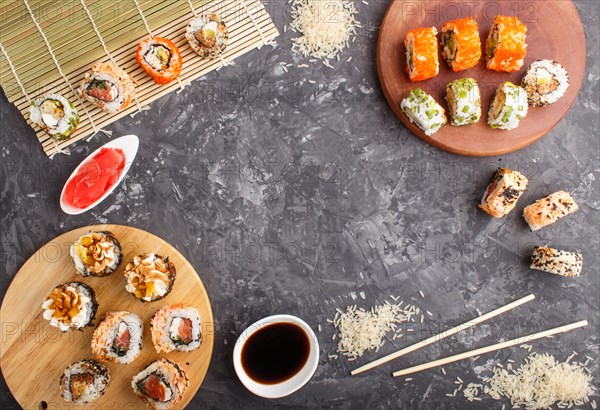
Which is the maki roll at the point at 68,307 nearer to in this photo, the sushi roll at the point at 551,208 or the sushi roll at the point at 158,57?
the sushi roll at the point at 158,57

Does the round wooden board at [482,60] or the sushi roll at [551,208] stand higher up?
the round wooden board at [482,60]

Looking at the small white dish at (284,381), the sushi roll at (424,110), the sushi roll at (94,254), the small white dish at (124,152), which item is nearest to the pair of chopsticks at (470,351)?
the small white dish at (284,381)

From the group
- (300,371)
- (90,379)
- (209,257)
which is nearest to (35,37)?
(209,257)

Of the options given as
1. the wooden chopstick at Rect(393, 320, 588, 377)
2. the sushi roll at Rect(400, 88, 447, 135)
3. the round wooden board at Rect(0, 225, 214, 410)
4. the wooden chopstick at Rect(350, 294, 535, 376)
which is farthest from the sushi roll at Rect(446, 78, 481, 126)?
the round wooden board at Rect(0, 225, 214, 410)

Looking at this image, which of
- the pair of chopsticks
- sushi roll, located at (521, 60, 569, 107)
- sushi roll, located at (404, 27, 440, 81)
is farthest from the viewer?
the pair of chopsticks

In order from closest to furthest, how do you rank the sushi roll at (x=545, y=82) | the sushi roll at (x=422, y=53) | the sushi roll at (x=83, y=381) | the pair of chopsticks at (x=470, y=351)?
the sushi roll at (x=83, y=381) → the sushi roll at (x=422, y=53) → the sushi roll at (x=545, y=82) → the pair of chopsticks at (x=470, y=351)

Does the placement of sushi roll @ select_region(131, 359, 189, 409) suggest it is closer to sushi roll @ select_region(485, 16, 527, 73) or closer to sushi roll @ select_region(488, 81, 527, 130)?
sushi roll @ select_region(488, 81, 527, 130)

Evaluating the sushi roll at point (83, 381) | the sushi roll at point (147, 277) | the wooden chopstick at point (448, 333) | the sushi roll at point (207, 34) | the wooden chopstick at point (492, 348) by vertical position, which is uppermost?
the sushi roll at point (207, 34)
